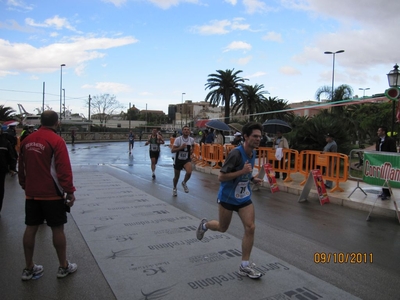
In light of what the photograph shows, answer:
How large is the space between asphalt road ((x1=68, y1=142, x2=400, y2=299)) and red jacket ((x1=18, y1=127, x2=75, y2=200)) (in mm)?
2989

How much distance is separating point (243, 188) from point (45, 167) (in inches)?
89.0

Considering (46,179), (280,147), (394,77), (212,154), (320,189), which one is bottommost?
(320,189)

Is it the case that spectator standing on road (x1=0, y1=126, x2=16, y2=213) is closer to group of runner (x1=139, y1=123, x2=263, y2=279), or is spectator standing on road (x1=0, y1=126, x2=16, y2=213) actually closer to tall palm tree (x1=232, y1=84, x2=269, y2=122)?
group of runner (x1=139, y1=123, x2=263, y2=279)

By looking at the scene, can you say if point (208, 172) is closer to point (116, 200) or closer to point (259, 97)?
point (116, 200)

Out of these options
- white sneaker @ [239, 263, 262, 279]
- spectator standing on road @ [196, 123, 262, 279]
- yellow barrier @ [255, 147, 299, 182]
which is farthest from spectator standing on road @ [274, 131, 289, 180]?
white sneaker @ [239, 263, 262, 279]

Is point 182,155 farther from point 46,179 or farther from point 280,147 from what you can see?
point 46,179

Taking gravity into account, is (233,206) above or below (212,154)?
above

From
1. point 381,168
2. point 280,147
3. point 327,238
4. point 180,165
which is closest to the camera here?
point 327,238

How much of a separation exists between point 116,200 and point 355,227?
526 cm

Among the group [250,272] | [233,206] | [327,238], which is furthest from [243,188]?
[327,238]

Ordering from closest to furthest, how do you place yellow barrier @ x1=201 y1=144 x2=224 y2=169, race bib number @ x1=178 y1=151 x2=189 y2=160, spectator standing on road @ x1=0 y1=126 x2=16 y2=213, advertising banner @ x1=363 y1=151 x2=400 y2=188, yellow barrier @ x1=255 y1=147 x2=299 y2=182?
spectator standing on road @ x1=0 y1=126 x2=16 y2=213 < advertising banner @ x1=363 y1=151 x2=400 y2=188 < race bib number @ x1=178 y1=151 x2=189 y2=160 < yellow barrier @ x1=255 y1=147 x2=299 y2=182 < yellow barrier @ x1=201 y1=144 x2=224 y2=169

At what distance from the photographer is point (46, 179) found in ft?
12.1

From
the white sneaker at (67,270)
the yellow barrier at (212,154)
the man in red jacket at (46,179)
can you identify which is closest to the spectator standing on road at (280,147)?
the yellow barrier at (212,154)
